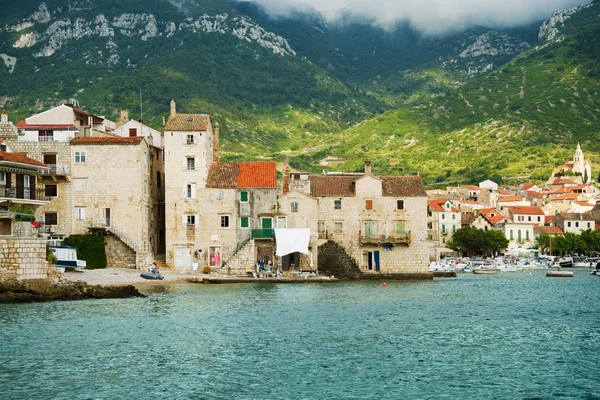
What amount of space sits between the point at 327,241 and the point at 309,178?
6160 millimetres

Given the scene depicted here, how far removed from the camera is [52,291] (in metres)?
51.0

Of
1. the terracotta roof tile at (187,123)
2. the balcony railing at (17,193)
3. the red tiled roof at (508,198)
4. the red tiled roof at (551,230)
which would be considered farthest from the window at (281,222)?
the red tiled roof at (508,198)

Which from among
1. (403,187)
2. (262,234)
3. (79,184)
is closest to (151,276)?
(262,234)

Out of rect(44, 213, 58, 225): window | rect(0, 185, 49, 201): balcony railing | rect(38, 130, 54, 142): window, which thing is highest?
rect(38, 130, 54, 142): window

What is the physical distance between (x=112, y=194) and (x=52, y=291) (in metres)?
19.5

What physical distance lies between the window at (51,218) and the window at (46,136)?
6754 mm

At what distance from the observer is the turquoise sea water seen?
27562 mm

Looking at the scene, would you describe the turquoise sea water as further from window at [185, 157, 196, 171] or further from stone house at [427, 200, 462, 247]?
stone house at [427, 200, 462, 247]

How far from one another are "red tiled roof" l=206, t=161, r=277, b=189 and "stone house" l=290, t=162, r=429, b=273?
4.28 m

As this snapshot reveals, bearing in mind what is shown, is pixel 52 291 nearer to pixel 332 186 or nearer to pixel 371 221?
pixel 332 186

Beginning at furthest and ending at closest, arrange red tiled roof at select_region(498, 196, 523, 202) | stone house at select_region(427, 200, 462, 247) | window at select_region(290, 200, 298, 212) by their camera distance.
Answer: red tiled roof at select_region(498, 196, 523, 202) → stone house at select_region(427, 200, 462, 247) → window at select_region(290, 200, 298, 212)

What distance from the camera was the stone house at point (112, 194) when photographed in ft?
228

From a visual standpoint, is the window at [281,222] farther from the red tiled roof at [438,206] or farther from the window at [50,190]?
the red tiled roof at [438,206]

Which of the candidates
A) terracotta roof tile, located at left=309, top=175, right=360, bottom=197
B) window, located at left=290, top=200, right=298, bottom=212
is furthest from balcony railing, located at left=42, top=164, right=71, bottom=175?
terracotta roof tile, located at left=309, top=175, right=360, bottom=197
